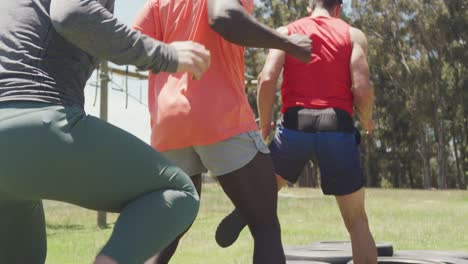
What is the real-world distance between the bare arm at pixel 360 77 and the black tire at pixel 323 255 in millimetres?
1187

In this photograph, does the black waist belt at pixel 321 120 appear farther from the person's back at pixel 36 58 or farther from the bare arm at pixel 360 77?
the person's back at pixel 36 58

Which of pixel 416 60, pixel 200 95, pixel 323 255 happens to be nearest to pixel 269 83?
pixel 200 95

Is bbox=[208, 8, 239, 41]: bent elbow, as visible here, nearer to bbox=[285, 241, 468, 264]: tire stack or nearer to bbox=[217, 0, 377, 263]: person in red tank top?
bbox=[217, 0, 377, 263]: person in red tank top

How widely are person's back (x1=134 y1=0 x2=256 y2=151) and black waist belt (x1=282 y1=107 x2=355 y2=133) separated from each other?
1078 mm

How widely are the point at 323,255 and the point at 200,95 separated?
2.41m

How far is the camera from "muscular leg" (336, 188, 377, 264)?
396 cm

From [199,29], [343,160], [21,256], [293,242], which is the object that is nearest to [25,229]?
[21,256]

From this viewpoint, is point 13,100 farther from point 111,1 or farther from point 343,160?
point 343,160

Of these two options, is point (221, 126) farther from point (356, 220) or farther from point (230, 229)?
point (356, 220)

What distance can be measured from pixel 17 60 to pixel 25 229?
57 centimetres

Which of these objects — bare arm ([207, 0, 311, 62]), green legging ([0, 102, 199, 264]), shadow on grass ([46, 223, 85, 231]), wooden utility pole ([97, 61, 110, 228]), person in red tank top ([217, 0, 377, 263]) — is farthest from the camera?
wooden utility pole ([97, 61, 110, 228])

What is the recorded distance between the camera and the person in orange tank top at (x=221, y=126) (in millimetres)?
2842

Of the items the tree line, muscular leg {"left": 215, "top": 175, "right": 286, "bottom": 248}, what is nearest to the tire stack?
muscular leg {"left": 215, "top": 175, "right": 286, "bottom": 248}

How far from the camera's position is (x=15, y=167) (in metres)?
1.87
